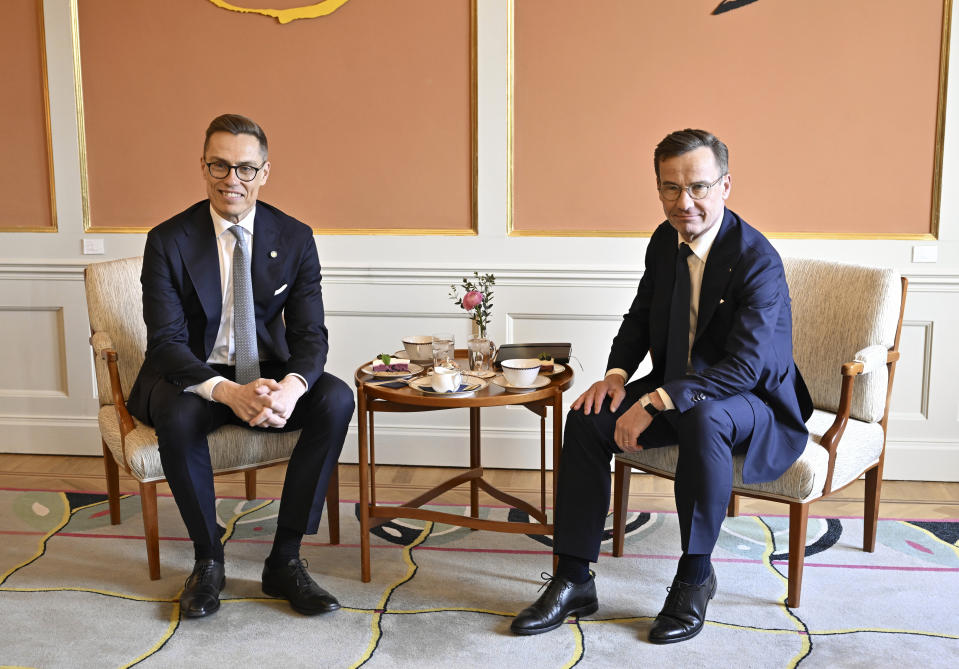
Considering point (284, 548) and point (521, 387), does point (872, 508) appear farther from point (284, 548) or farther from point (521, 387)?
point (284, 548)

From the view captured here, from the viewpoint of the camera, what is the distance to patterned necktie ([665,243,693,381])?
99.0 inches

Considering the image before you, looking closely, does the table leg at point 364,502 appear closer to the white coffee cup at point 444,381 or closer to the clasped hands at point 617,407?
the white coffee cup at point 444,381

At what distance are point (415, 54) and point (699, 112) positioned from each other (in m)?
1.11

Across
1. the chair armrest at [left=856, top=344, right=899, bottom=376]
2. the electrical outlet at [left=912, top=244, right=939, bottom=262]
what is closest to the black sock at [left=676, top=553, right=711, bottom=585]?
the chair armrest at [left=856, top=344, right=899, bottom=376]

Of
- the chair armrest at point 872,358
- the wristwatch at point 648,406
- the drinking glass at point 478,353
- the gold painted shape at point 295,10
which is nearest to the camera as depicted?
the wristwatch at point 648,406

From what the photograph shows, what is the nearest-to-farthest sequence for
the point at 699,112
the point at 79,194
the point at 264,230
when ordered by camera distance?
the point at 264,230 < the point at 699,112 < the point at 79,194

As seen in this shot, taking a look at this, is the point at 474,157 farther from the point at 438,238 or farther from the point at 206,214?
the point at 206,214

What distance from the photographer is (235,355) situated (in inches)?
108

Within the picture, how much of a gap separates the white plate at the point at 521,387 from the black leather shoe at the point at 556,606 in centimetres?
53

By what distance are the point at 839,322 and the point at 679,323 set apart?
2.02ft

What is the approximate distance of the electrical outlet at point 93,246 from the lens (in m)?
3.71

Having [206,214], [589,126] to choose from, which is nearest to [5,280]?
[206,214]

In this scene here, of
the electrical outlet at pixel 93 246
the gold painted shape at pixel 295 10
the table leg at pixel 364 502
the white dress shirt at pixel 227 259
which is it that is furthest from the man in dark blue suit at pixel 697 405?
the electrical outlet at pixel 93 246

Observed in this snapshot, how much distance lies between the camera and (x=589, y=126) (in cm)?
346
